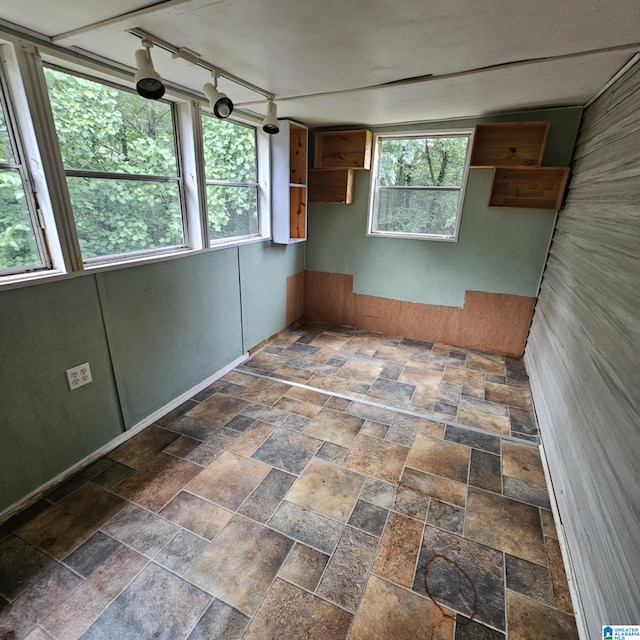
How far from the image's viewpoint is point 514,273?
3338 mm

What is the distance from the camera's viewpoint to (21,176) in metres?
1.62

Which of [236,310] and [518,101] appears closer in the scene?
[518,101]

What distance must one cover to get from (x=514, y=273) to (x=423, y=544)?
2.70 meters

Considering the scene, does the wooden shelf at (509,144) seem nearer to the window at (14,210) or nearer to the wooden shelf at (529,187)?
the wooden shelf at (529,187)

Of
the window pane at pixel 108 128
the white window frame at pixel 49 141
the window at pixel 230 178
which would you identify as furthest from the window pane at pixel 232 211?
the white window frame at pixel 49 141

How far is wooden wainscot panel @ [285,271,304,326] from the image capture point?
4034 mm

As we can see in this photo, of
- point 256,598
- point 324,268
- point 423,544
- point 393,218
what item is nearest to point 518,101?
point 393,218

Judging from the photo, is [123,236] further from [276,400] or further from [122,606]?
[122,606]

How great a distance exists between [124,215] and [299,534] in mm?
2053

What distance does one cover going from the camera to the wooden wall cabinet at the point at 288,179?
3203 mm

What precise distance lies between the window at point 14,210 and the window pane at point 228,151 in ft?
3.95

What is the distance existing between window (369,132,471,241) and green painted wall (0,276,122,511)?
2.90m

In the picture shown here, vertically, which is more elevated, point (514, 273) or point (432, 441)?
point (514, 273)

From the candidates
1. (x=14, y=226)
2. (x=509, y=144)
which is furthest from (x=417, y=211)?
(x=14, y=226)
